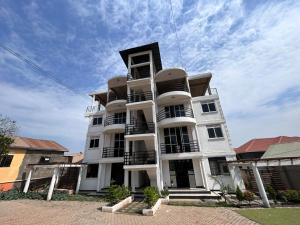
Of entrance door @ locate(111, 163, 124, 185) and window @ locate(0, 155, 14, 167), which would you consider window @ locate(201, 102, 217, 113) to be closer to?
entrance door @ locate(111, 163, 124, 185)

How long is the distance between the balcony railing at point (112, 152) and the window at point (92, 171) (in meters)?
Result: 1.73

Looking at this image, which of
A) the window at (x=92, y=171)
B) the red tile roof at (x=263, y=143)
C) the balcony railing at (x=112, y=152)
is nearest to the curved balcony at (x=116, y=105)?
the balcony railing at (x=112, y=152)

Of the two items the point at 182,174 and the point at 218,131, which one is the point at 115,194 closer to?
the point at 182,174

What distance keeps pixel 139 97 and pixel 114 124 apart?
4050 millimetres

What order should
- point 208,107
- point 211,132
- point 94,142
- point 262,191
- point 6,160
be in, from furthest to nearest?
point 94,142 < point 208,107 < point 6,160 < point 211,132 < point 262,191

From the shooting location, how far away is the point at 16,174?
15945 millimetres

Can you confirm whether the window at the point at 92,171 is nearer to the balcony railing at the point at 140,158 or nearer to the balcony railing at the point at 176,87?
the balcony railing at the point at 140,158

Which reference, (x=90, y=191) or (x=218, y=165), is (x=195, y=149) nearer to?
(x=218, y=165)

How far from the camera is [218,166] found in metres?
13.6

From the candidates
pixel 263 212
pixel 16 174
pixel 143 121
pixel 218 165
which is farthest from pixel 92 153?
pixel 263 212

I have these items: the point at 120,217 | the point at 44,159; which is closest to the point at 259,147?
the point at 120,217

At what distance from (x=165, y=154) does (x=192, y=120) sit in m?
4.18

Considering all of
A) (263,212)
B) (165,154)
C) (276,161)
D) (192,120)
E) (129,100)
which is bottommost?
(263,212)

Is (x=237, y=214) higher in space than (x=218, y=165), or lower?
lower
